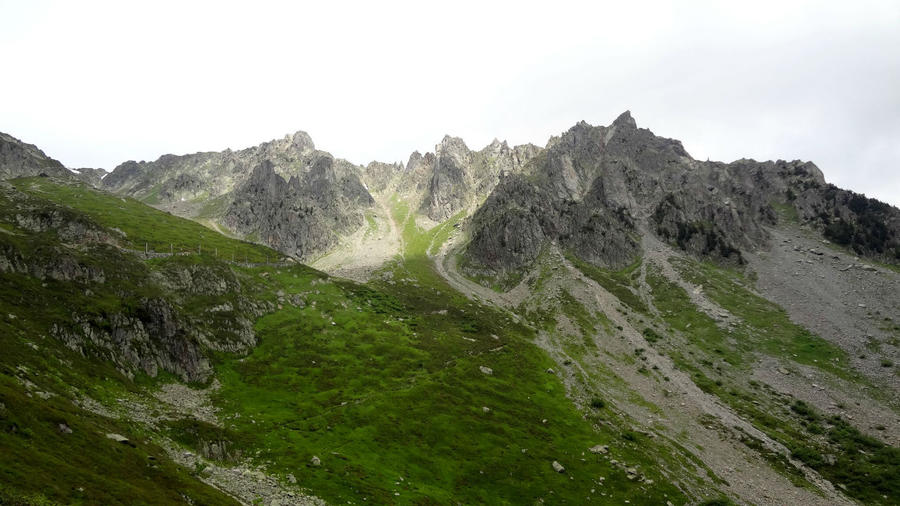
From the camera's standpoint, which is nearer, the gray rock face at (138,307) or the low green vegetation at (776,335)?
the gray rock face at (138,307)

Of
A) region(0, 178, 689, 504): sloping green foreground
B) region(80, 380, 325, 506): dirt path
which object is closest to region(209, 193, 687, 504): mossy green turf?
region(0, 178, 689, 504): sloping green foreground

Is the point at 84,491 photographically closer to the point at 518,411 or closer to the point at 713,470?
the point at 518,411

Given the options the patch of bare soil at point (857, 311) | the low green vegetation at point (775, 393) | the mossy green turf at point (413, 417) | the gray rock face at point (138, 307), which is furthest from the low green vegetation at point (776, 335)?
the gray rock face at point (138, 307)

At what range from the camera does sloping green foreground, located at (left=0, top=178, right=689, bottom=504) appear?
4334cm

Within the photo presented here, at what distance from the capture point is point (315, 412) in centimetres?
9431

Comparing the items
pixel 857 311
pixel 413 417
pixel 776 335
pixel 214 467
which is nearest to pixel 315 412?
pixel 413 417

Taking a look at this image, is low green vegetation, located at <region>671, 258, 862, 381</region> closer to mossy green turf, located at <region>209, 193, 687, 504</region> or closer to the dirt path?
mossy green turf, located at <region>209, 193, 687, 504</region>

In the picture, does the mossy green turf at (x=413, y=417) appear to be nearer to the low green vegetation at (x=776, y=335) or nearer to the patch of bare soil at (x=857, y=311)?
the low green vegetation at (x=776, y=335)

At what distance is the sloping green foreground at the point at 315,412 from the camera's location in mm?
43344

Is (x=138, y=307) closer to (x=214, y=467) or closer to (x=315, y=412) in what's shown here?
(x=315, y=412)

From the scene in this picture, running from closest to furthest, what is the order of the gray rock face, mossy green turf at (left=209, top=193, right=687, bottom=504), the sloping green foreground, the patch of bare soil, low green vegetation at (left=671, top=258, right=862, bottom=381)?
1. the sloping green foreground
2. mossy green turf at (left=209, top=193, right=687, bottom=504)
3. the gray rock face
4. the patch of bare soil
5. low green vegetation at (left=671, top=258, right=862, bottom=381)

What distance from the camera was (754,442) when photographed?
100938 mm

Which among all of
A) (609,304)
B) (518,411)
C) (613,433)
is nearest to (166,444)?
(518,411)

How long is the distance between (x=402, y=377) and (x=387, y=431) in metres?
31.6
